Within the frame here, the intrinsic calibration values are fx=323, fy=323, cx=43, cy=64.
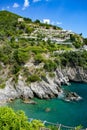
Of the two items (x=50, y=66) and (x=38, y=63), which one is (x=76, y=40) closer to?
(x=50, y=66)

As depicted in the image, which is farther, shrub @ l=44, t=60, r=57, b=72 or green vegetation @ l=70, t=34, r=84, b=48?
green vegetation @ l=70, t=34, r=84, b=48

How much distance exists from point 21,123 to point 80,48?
80442 mm

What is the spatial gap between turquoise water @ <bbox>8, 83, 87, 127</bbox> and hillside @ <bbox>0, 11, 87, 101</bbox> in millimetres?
4334

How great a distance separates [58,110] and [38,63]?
21516 mm

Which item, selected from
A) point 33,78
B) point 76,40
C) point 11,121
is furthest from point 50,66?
point 11,121

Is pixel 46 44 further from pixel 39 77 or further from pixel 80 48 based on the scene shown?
pixel 39 77

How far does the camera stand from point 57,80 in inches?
3223

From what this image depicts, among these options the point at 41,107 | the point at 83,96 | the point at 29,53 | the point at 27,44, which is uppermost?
the point at 27,44

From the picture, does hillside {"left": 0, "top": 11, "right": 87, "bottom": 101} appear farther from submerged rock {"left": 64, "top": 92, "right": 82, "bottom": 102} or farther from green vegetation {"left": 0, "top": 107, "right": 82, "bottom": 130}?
green vegetation {"left": 0, "top": 107, "right": 82, "bottom": 130}

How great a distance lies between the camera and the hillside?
71.1 m

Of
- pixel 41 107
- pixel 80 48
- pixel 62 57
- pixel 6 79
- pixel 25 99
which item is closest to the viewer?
pixel 41 107

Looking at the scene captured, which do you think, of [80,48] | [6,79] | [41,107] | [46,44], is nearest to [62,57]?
[46,44]

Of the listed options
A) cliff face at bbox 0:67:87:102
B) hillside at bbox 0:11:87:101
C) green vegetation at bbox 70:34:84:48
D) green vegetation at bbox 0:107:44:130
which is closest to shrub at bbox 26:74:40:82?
hillside at bbox 0:11:87:101

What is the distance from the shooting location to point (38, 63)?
80.2m
